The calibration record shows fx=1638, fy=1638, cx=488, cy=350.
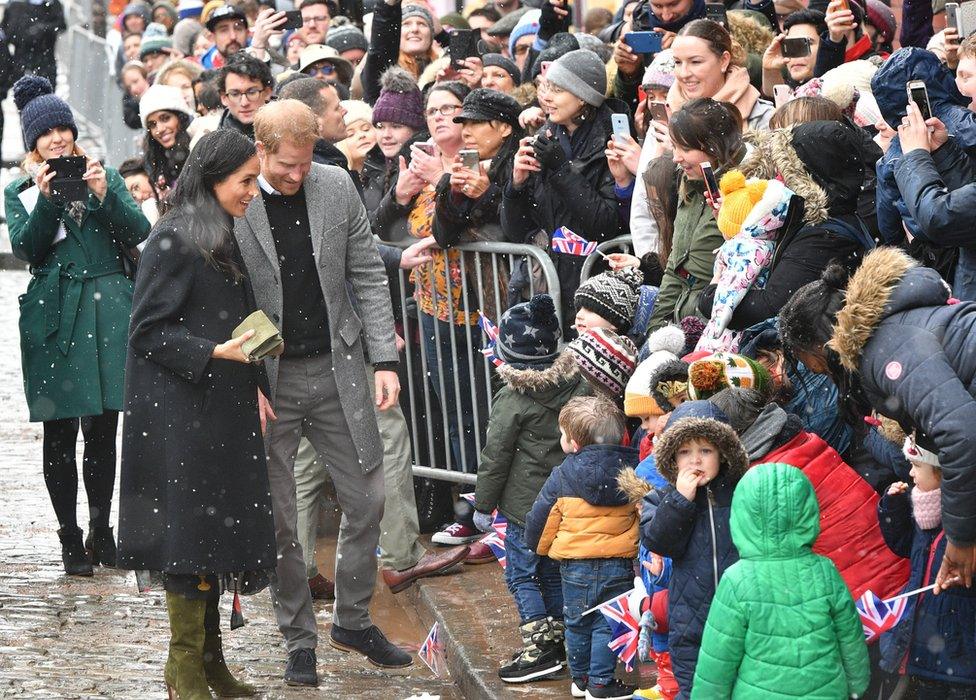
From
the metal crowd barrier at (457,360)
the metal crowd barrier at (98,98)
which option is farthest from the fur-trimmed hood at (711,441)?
the metal crowd barrier at (98,98)

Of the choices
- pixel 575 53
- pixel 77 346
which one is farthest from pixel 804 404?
pixel 77 346

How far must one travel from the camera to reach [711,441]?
5.32m

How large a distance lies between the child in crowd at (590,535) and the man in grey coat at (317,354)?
1007mm

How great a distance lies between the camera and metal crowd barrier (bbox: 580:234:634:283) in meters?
7.98

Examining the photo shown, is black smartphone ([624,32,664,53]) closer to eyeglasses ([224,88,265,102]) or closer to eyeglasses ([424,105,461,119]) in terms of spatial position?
eyeglasses ([424,105,461,119])

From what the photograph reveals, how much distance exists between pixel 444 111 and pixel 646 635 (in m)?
3.86

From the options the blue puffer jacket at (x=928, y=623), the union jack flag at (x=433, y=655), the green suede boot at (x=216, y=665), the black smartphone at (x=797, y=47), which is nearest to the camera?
the blue puffer jacket at (x=928, y=623)

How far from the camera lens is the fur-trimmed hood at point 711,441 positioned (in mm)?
5312

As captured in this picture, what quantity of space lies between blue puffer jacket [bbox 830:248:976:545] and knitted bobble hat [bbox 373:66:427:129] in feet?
15.7

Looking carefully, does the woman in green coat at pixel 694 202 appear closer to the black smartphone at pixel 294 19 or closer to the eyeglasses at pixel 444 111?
the eyeglasses at pixel 444 111

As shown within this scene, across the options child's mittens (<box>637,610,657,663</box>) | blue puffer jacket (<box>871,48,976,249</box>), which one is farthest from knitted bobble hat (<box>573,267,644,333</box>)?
child's mittens (<box>637,610,657,663</box>)

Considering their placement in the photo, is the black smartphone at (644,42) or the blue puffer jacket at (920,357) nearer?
the blue puffer jacket at (920,357)

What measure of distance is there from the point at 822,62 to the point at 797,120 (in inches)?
56.2

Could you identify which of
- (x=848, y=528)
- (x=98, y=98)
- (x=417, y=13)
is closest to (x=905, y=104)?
(x=848, y=528)
